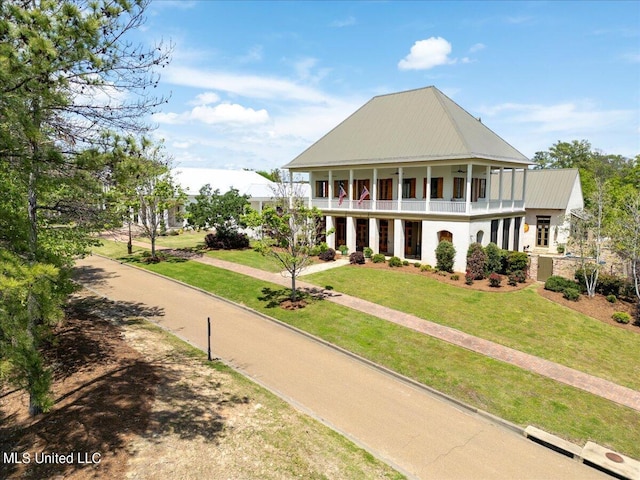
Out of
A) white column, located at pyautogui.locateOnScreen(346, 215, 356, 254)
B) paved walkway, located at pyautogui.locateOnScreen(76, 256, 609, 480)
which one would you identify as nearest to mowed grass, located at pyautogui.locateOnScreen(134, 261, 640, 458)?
paved walkway, located at pyautogui.locateOnScreen(76, 256, 609, 480)

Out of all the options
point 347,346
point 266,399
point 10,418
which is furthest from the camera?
point 347,346

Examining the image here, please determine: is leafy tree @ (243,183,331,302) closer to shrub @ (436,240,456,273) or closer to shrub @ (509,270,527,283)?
shrub @ (436,240,456,273)

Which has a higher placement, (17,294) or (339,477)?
(17,294)

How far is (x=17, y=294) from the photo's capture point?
21.9 feet

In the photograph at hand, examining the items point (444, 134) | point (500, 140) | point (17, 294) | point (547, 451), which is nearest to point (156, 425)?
point (17, 294)

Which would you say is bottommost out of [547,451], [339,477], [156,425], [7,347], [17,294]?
[547,451]

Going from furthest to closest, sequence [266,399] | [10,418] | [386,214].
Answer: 1. [386,214]
2. [266,399]
3. [10,418]

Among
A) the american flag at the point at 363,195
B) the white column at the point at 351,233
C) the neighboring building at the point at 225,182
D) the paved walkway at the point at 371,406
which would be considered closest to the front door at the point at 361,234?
the white column at the point at 351,233

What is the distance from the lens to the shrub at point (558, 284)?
2150 cm

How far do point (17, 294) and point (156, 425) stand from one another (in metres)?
4.01

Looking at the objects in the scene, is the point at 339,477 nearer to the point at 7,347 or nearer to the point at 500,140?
the point at 7,347

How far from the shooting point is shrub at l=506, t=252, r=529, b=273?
2339 centimetres

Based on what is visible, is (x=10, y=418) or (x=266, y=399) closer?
(x=10, y=418)

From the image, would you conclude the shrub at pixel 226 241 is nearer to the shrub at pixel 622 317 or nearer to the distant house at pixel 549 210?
the distant house at pixel 549 210
